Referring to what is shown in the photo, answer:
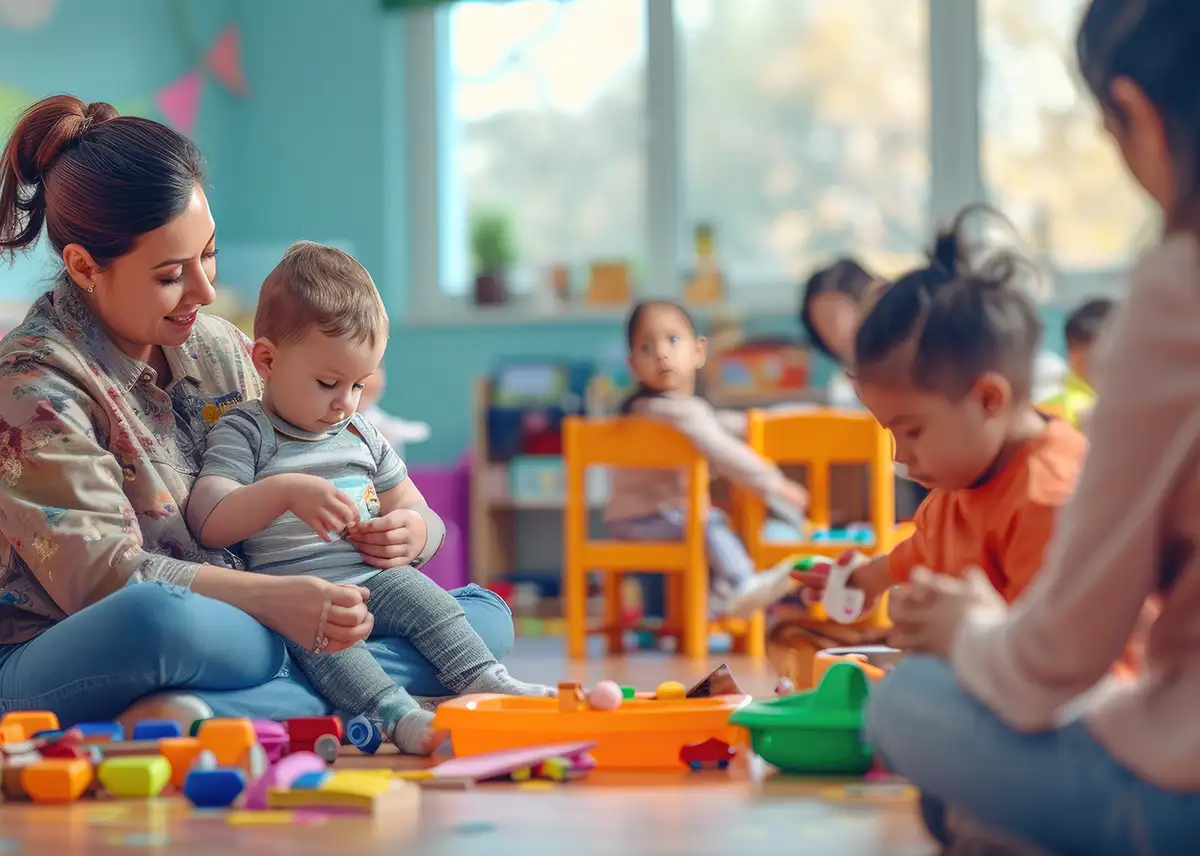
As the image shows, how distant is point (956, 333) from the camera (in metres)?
1.41

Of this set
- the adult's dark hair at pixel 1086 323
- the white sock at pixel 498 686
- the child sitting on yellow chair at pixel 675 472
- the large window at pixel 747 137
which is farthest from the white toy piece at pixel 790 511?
the white sock at pixel 498 686

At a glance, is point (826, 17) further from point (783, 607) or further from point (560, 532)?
point (783, 607)

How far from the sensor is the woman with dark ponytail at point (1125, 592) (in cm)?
93

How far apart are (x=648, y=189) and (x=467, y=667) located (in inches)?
137

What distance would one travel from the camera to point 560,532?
5.11 meters

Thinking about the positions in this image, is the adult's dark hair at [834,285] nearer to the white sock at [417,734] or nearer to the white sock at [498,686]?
the white sock at [498,686]

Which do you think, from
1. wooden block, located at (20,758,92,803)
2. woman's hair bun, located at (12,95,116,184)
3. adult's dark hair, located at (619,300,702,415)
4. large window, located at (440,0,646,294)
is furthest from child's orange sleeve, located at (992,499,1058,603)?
large window, located at (440,0,646,294)

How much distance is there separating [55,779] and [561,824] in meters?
0.54

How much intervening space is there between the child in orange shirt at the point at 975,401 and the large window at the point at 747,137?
3.43m

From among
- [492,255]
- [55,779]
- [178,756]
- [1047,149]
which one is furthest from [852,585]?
[492,255]

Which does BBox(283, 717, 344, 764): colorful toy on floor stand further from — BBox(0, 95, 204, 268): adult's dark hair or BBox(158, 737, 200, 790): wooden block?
BBox(0, 95, 204, 268): adult's dark hair

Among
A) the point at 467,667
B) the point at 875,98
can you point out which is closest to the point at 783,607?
the point at 467,667

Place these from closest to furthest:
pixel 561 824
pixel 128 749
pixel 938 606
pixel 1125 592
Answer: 1. pixel 1125 592
2. pixel 938 606
3. pixel 561 824
4. pixel 128 749

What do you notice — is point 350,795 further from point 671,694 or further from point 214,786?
point 671,694
